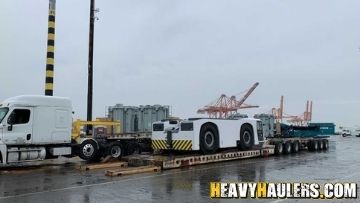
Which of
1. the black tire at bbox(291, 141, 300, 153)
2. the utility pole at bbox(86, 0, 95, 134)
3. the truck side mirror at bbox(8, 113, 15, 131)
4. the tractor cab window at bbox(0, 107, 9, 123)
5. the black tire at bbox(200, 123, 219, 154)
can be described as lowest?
the black tire at bbox(291, 141, 300, 153)

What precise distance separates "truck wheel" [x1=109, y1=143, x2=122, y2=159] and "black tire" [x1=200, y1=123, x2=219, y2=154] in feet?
13.4

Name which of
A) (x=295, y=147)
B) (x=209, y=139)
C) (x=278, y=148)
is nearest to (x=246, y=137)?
(x=209, y=139)

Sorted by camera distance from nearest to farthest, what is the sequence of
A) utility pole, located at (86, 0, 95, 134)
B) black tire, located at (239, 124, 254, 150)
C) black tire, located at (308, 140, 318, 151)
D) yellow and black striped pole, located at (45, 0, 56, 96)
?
1. black tire, located at (239, 124, 254, 150)
2. utility pole, located at (86, 0, 95, 134)
3. black tire, located at (308, 140, 318, 151)
4. yellow and black striped pole, located at (45, 0, 56, 96)

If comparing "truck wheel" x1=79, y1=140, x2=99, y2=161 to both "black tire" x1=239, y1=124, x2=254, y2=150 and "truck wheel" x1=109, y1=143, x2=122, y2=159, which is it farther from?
"black tire" x1=239, y1=124, x2=254, y2=150

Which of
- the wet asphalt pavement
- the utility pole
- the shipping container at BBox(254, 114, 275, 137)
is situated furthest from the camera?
the shipping container at BBox(254, 114, 275, 137)

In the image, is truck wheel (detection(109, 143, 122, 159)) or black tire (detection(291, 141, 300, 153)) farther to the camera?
black tire (detection(291, 141, 300, 153))

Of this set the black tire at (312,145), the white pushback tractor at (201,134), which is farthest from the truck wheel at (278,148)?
the black tire at (312,145)

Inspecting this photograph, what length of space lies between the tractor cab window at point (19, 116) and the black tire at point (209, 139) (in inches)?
295

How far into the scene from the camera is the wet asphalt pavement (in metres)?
10.9

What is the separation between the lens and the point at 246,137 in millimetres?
23031

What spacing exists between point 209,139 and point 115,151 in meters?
4.54

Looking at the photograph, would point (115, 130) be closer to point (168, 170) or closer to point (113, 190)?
point (168, 170)

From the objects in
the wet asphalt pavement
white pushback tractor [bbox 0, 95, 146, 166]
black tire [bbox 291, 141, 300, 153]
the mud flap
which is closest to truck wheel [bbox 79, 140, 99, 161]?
white pushback tractor [bbox 0, 95, 146, 166]

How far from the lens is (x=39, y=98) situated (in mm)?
18359
